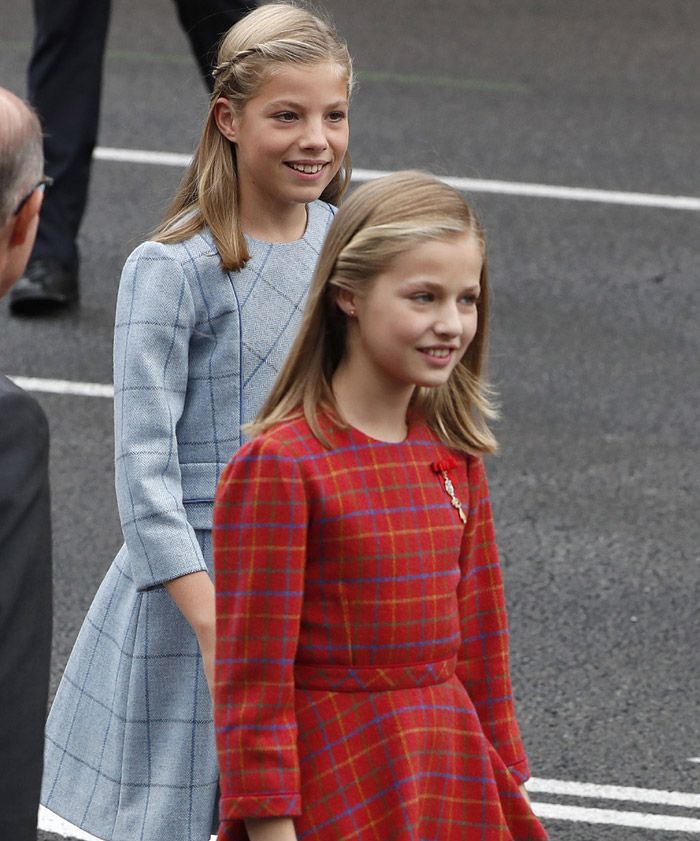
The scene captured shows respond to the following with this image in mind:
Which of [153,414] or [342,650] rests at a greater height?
[153,414]

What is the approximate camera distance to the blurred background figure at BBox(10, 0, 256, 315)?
25.2 ft

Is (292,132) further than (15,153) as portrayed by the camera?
Yes

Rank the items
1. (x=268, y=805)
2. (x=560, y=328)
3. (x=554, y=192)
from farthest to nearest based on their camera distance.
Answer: (x=554, y=192), (x=560, y=328), (x=268, y=805)

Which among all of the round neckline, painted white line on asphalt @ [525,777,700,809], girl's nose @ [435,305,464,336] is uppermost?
girl's nose @ [435,305,464,336]

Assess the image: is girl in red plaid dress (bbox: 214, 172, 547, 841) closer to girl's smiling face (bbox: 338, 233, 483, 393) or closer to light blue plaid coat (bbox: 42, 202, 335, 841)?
girl's smiling face (bbox: 338, 233, 483, 393)

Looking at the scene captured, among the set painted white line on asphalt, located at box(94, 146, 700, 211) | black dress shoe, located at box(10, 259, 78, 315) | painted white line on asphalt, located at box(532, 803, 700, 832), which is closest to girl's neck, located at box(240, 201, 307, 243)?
painted white line on asphalt, located at box(532, 803, 700, 832)

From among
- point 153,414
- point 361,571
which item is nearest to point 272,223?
point 153,414

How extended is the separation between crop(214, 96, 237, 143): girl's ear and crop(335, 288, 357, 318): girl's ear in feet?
2.09

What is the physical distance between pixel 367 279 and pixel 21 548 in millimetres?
784

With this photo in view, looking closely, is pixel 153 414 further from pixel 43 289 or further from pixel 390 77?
pixel 390 77

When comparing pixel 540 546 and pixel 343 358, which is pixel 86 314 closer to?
pixel 540 546

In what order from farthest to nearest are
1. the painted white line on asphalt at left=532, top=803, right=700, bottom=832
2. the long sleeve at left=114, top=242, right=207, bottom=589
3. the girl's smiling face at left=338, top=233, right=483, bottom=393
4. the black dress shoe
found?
1. the black dress shoe
2. the painted white line on asphalt at left=532, top=803, right=700, bottom=832
3. the long sleeve at left=114, top=242, right=207, bottom=589
4. the girl's smiling face at left=338, top=233, right=483, bottom=393

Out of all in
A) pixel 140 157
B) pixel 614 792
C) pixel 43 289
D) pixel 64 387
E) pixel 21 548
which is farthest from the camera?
pixel 140 157

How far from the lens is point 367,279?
271 cm
